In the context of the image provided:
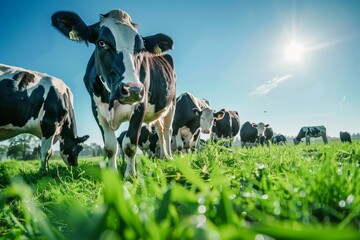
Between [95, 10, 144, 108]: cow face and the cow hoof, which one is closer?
[95, 10, 144, 108]: cow face

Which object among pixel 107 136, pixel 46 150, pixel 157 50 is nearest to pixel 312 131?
pixel 157 50

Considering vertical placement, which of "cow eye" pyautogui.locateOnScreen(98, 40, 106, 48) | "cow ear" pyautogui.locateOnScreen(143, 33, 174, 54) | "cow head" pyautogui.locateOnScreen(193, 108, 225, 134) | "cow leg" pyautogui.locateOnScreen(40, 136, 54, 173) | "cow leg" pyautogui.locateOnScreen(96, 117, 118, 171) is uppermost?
"cow ear" pyautogui.locateOnScreen(143, 33, 174, 54)

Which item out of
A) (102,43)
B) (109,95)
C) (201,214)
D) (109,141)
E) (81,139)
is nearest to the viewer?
(201,214)

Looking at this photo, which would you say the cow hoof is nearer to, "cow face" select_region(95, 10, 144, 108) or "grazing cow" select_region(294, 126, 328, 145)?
"cow face" select_region(95, 10, 144, 108)

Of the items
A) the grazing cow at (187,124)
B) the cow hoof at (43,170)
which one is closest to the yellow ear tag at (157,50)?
the cow hoof at (43,170)

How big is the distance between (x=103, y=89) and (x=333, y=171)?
3.99 metres

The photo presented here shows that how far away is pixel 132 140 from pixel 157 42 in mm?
2228

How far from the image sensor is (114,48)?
404 cm

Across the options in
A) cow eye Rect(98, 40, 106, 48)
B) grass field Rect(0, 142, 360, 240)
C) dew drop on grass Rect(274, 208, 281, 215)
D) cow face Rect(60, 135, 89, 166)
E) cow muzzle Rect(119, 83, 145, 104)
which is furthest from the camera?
cow face Rect(60, 135, 89, 166)

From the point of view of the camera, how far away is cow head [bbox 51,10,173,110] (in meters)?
3.42

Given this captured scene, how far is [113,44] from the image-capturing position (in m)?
4.07

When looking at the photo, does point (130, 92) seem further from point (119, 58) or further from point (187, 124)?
point (187, 124)

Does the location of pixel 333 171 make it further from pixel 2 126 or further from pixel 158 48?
pixel 2 126

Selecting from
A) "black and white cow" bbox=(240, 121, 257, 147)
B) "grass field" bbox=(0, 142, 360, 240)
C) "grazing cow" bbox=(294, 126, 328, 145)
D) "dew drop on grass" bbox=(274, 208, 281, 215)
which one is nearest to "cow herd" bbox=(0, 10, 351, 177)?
"grass field" bbox=(0, 142, 360, 240)
